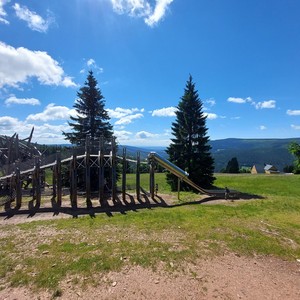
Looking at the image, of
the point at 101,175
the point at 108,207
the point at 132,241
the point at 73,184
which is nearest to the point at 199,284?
the point at 132,241

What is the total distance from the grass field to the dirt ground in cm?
41

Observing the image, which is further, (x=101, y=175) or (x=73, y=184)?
(x=101, y=175)

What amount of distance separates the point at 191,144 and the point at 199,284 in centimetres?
2243

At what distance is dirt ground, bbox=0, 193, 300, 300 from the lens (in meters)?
7.85

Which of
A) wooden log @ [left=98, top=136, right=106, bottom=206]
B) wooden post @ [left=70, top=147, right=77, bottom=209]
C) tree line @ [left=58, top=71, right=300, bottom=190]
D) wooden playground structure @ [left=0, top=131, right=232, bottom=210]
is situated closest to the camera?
wooden post @ [left=70, top=147, right=77, bottom=209]

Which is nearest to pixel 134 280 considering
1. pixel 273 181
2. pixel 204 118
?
pixel 204 118

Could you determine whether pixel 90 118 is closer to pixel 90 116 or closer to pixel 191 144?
pixel 90 116

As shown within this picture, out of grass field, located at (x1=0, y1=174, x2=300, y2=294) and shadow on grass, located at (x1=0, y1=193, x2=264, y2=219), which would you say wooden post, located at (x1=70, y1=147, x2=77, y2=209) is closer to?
shadow on grass, located at (x1=0, y1=193, x2=264, y2=219)

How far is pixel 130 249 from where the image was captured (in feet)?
35.7

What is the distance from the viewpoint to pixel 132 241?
38.7ft

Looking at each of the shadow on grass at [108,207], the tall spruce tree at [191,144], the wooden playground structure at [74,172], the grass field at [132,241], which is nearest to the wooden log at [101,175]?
the wooden playground structure at [74,172]

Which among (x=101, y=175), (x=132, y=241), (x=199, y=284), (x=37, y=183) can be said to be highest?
(x=101, y=175)

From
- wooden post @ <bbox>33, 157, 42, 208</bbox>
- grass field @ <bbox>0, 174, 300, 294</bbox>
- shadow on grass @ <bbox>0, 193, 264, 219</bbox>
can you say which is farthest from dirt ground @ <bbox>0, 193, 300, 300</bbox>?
wooden post @ <bbox>33, 157, 42, 208</bbox>

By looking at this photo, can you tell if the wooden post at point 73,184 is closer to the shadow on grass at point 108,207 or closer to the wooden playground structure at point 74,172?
the wooden playground structure at point 74,172
